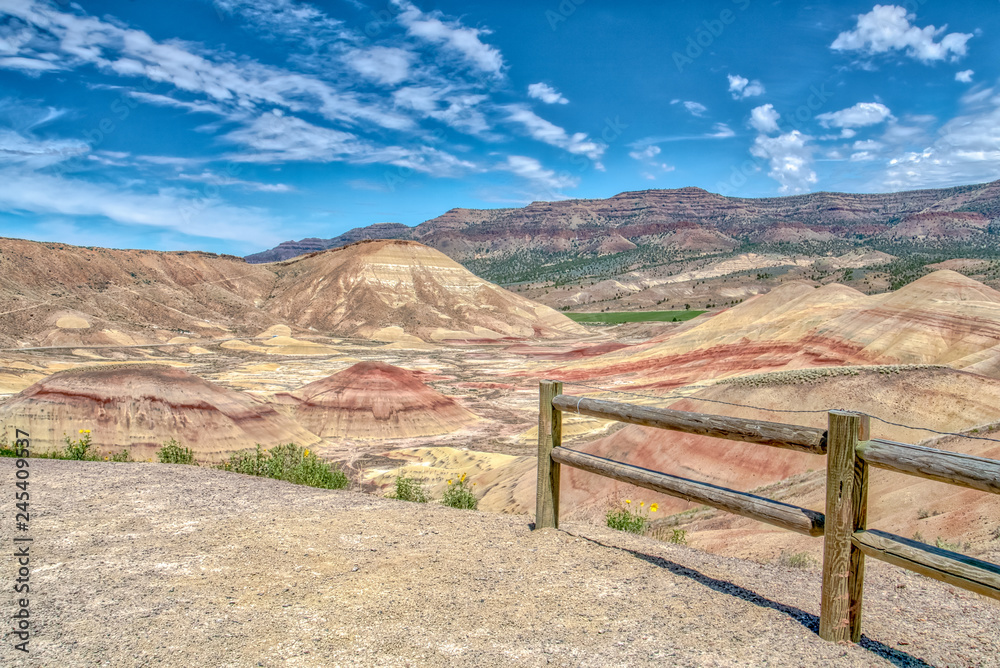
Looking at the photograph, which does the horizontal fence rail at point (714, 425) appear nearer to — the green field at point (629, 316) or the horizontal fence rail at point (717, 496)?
the horizontal fence rail at point (717, 496)

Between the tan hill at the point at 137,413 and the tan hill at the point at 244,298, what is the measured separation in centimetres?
4505

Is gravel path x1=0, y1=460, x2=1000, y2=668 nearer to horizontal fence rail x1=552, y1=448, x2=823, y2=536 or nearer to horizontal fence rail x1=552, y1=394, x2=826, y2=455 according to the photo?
horizontal fence rail x1=552, y1=448, x2=823, y2=536

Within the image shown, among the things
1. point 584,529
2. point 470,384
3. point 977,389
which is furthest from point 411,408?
point 584,529

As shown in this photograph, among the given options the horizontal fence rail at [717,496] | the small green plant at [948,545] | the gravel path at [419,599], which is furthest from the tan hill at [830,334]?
the horizontal fence rail at [717,496]

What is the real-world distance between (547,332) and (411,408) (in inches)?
2566

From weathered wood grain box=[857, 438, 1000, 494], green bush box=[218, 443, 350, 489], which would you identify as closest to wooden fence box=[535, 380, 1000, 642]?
weathered wood grain box=[857, 438, 1000, 494]

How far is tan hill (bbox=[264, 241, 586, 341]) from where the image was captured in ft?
302

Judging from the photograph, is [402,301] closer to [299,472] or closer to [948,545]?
[299,472]

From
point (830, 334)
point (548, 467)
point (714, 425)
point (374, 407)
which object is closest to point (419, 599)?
point (548, 467)

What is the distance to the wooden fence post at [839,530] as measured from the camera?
3930 mm

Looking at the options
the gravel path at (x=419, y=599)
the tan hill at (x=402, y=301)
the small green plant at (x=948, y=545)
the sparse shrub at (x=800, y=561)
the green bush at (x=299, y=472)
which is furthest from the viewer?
the tan hill at (x=402, y=301)

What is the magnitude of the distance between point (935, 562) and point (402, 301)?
95423 mm

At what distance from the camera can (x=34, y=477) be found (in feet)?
25.1

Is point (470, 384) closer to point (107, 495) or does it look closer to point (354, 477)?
point (354, 477)
